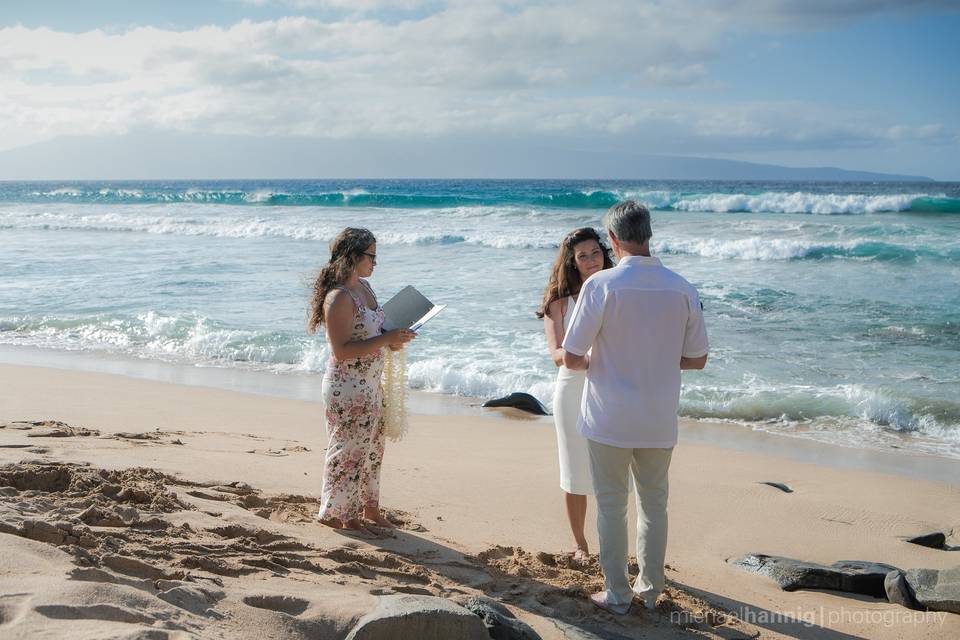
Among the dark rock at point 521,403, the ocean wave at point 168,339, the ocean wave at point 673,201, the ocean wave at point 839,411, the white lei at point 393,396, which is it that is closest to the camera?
the white lei at point 393,396

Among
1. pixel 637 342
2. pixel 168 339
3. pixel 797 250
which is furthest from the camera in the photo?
pixel 797 250

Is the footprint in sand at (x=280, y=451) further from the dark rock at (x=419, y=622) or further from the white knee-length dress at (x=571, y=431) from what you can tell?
the dark rock at (x=419, y=622)

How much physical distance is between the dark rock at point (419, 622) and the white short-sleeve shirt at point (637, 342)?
37.4 inches

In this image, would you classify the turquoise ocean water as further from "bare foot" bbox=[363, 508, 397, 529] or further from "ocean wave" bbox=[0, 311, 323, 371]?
"bare foot" bbox=[363, 508, 397, 529]

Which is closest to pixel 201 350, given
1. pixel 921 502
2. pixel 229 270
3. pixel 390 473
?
pixel 390 473

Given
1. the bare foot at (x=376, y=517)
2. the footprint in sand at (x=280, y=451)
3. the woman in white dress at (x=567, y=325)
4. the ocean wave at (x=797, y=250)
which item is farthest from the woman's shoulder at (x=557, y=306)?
the ocean wave at (x=797, y=250)

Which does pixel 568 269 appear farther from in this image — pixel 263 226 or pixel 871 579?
pixel 263 226

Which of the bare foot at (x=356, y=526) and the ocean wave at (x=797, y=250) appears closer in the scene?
the bare foot at (x=356, y=526)

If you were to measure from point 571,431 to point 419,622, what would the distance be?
1.51m

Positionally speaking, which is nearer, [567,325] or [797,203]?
[567,325]

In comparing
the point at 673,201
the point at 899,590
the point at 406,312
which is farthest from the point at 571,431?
the point at 673,201

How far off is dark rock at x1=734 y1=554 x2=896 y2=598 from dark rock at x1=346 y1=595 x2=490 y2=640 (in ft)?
6.52

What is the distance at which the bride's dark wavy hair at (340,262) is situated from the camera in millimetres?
4332

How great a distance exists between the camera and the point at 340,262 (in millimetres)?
4332
